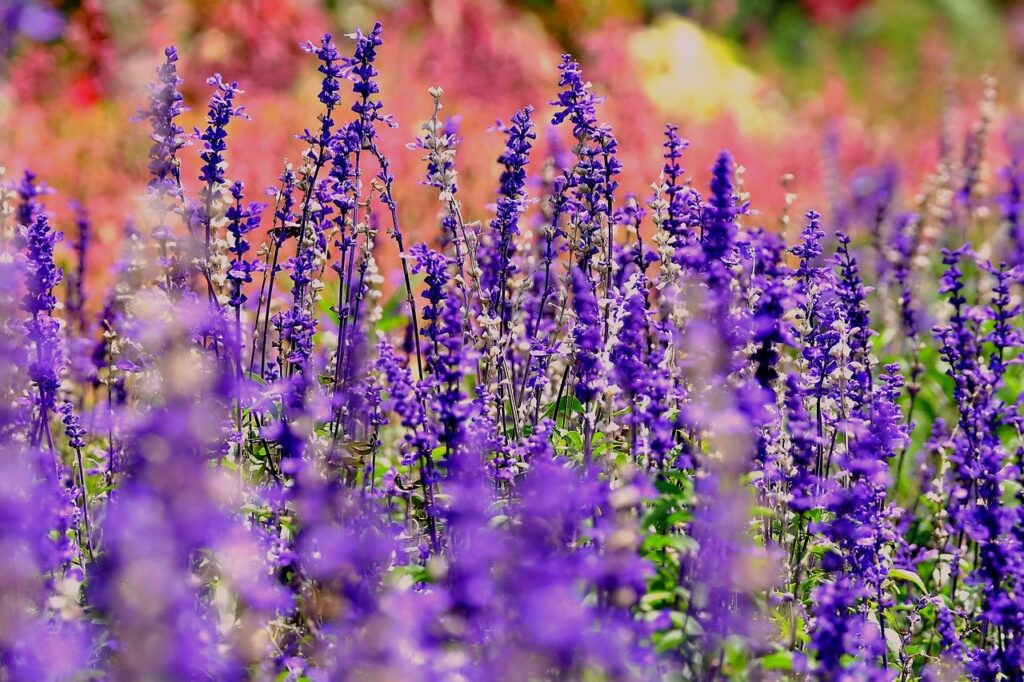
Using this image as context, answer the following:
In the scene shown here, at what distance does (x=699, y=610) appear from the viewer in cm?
229

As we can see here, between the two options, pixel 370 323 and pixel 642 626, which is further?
pixel 370 323

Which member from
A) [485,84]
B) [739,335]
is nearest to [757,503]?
[739,335]

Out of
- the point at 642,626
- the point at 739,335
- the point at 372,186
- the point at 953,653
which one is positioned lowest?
the point at 953,653

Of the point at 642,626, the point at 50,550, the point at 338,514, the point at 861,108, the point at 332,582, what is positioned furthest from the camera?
the point at 861,108

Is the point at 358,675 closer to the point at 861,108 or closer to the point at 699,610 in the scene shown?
the point at 699,610

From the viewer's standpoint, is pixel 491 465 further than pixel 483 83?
No

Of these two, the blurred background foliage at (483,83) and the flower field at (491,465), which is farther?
the blurred background foliage at (483,83)

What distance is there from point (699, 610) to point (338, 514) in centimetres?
83

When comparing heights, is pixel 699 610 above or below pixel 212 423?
below

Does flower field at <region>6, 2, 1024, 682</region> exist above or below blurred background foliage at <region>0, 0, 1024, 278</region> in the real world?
below

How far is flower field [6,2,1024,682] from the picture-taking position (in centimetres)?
204

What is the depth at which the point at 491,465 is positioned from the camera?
119 inches

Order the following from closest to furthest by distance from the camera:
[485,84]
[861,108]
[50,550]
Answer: [50,550] → [485,84] → [861,108]

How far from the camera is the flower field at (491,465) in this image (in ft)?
6.69
